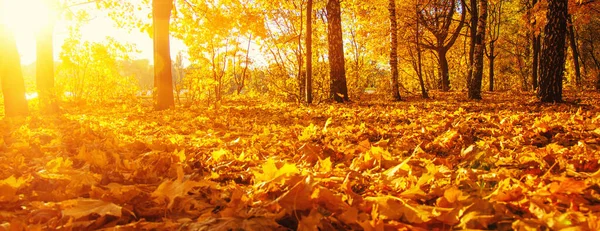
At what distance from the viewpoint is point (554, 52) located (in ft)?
22.8

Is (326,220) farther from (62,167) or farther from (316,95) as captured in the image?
(316,95)

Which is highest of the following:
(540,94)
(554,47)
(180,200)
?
(554,47)

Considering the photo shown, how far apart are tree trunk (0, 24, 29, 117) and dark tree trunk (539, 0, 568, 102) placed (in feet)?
41.9

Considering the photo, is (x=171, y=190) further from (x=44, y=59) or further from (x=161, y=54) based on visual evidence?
(x=44, y=59)

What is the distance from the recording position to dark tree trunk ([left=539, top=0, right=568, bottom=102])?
6.87m

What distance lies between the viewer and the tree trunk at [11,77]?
9.55 meters

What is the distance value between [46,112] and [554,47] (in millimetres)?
13190

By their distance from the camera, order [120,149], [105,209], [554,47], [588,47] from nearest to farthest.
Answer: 1. [105,209]
2. [120,149]
3. [554,47]
4. [588,47]

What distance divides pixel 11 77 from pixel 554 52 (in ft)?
43.0

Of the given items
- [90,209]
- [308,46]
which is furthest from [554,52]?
[90,209]

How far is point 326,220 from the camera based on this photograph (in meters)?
1.13

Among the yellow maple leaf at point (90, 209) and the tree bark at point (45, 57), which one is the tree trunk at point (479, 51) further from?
the tree bark at point (45, 57)

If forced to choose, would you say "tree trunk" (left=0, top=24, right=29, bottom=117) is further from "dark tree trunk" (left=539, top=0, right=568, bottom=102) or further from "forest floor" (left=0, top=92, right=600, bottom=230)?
"dark tree trunk" (left=539, top=0, right=568, bottom=102)

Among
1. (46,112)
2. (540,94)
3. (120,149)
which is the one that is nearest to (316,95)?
(540,94)
